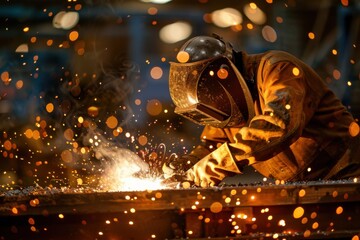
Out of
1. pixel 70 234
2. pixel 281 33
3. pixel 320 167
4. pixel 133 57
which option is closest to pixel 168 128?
pixel 133 57

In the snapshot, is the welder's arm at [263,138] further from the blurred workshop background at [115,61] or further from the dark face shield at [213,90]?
the blurred workshop background at [115,61]

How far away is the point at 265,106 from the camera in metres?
3.01

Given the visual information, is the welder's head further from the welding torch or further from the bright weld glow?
the bright weld glow

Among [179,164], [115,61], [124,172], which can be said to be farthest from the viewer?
[115,61]

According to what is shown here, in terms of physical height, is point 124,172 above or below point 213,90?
below

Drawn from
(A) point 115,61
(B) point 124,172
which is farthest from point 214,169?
(A) point 115,61

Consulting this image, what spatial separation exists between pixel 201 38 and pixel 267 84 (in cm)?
49

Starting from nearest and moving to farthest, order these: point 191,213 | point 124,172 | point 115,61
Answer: point 191,213
point 124,172
point 115,61

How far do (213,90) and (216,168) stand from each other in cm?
56

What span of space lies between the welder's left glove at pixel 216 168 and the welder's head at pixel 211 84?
38cm

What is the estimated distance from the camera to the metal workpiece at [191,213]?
2.45m

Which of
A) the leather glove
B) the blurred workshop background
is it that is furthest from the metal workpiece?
the blurred workshop background

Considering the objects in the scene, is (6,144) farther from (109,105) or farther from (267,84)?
(267,84)

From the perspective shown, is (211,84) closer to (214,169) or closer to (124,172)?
(214,169)
